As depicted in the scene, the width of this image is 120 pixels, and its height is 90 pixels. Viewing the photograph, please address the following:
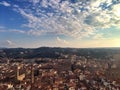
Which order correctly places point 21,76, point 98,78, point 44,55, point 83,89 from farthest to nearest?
point 44,55 → point 21,76 → point 98,78 → point 83,89

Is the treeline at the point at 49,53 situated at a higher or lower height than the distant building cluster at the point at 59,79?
higher

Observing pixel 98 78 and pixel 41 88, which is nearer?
pixel 41 88

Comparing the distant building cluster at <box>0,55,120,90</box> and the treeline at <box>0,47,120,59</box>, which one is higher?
the treeline at <box>0,47,120,59</box>

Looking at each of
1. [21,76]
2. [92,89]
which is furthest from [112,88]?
[21,76]

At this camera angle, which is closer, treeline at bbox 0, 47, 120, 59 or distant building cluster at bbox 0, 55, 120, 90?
distant building cluster at bbox 0, 55, 120, 90

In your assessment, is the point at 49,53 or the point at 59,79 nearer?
the point at 59,79

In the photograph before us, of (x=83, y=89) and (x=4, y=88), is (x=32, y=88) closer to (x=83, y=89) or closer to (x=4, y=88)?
(x=4, y=88)

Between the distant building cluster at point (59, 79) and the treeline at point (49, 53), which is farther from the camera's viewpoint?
the treeline at point (49, 53)

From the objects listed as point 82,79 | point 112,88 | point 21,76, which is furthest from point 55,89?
point 21,76

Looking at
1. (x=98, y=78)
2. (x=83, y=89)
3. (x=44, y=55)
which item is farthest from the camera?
(x=44, y=55)

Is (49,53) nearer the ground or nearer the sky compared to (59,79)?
nearer the sky
